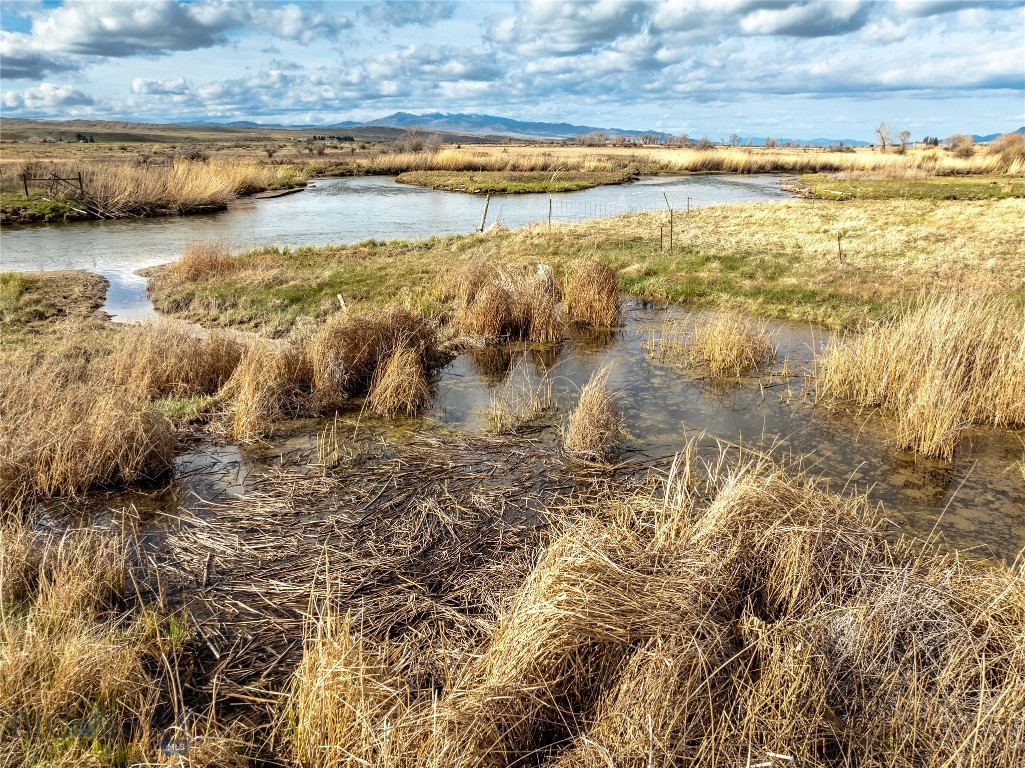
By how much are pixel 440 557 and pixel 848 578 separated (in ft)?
10.2

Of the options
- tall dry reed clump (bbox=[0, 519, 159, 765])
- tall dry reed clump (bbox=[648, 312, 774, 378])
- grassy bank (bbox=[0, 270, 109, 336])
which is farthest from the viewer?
grassy bank (bbox=[0, 270, 109, 336])

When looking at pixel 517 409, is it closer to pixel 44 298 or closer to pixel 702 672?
pixel 702 672

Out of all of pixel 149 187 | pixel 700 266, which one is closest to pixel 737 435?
pixel 700 266

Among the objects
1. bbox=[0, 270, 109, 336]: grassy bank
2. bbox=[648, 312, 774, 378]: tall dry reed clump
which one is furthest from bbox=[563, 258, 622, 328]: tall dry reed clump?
bbox=[0, 270, 109, 336]: grassy bank

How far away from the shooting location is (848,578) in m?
4.54

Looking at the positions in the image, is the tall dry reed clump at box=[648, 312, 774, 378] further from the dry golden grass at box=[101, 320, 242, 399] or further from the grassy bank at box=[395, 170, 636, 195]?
the grassy bank at box=[395, 170, 636, 195]

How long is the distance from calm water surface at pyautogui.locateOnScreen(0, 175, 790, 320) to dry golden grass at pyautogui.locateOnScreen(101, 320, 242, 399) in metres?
5.54

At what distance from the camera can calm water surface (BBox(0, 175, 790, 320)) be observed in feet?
68.5

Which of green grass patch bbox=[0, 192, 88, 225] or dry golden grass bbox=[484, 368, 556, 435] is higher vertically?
green grass patch bbox=[0, 192, 88, 225]

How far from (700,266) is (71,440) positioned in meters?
14.1

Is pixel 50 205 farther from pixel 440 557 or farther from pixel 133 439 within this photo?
pixel 440 557

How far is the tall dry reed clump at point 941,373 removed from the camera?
7696 millimetres

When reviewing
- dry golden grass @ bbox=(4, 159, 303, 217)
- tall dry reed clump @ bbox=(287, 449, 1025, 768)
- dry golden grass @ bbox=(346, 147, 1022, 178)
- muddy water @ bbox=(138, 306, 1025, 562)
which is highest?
dry golden grass @ bbox=(346, 147, 1022, 178)

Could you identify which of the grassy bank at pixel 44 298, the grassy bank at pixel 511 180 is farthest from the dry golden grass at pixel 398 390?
the grassy bank at pixel 511 180
